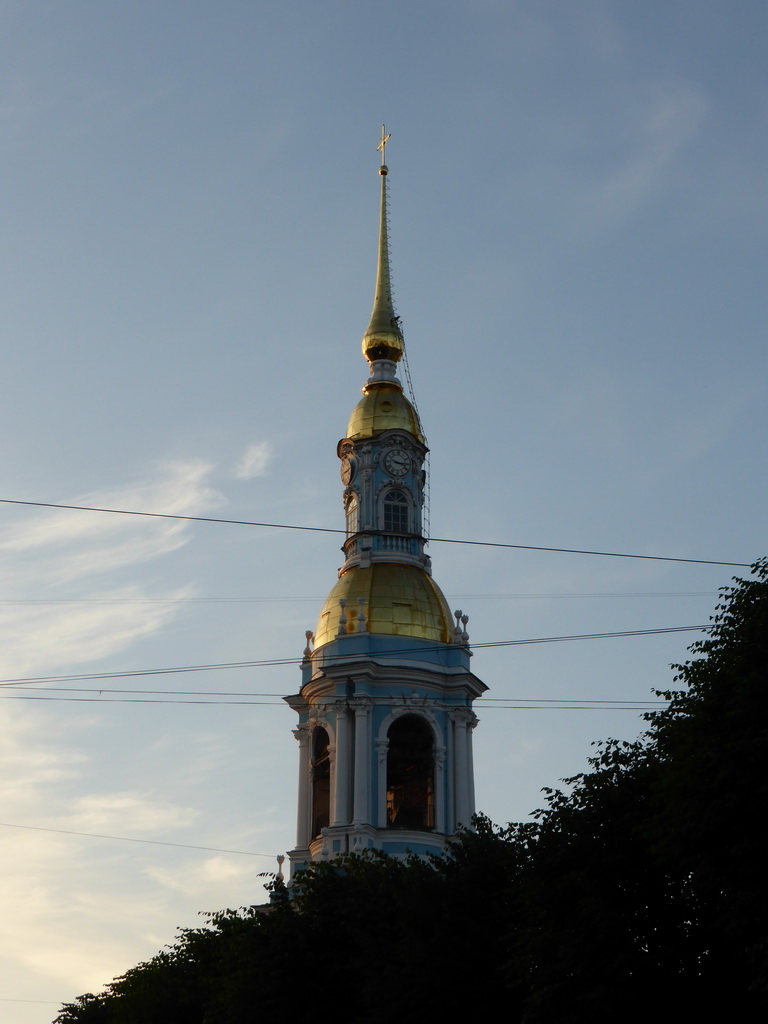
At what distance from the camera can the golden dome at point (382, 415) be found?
215 ft

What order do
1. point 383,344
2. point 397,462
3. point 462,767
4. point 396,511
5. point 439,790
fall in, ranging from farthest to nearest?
point 383,344 → point 397,462 → point 396,511 → point 462,767 → point 439,790

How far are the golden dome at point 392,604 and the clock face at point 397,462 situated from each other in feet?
14.0

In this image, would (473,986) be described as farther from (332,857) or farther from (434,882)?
(332,857)

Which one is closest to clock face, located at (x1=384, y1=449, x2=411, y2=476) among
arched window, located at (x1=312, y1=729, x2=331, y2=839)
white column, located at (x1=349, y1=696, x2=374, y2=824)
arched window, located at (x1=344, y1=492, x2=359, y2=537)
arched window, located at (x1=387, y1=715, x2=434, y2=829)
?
arched window, located at (x1=344, y1=492, x2=359, y2=537)

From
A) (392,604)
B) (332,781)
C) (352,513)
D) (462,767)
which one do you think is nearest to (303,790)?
(332,781)

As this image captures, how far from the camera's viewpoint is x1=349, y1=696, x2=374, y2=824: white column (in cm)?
5634

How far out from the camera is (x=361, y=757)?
188 ft

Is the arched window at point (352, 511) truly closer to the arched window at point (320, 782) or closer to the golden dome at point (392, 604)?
the golden dome at point (392, 604)

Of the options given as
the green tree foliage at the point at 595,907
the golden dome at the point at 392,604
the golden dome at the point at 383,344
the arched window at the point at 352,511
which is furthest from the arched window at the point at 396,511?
the green tree foliage at the point at 595,907

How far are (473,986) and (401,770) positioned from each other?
22079 mm

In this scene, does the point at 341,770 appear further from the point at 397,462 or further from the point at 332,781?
the point at 397,462

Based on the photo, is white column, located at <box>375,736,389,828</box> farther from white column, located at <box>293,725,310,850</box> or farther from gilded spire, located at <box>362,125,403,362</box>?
gilded spire, located at <box>362,125,403,362</box>

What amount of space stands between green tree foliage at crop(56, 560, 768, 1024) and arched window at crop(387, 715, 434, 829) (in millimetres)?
13651

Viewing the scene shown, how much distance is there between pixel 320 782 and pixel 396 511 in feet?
38.7
